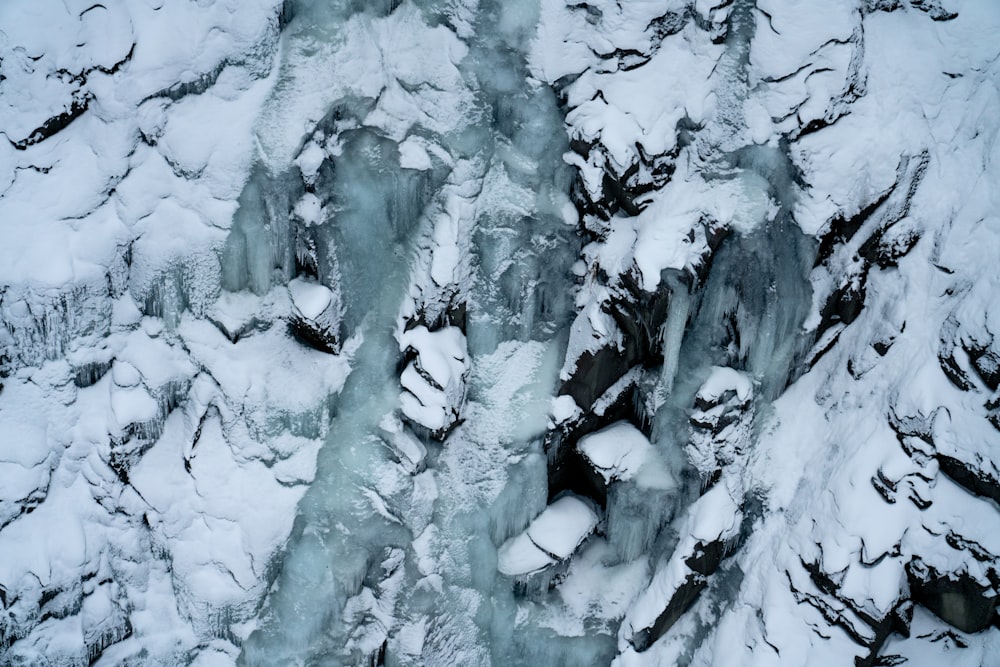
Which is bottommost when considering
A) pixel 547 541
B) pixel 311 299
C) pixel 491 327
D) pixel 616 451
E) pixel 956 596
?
pixel 547 541

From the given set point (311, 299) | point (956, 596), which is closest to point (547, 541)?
point (311, 299)

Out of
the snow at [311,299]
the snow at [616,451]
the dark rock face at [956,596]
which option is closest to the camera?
the dark rock face at [956,596]

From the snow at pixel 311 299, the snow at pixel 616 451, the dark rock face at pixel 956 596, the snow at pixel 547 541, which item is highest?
the snow at pixel 311 299

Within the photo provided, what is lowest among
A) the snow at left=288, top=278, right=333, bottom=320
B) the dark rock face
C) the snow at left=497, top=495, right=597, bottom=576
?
the snow at left=497, top=495, right=597, bottom=576

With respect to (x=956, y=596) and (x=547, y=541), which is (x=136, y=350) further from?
(x=956, y=596)

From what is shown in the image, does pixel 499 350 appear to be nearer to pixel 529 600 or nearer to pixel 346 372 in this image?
pixel 346 372

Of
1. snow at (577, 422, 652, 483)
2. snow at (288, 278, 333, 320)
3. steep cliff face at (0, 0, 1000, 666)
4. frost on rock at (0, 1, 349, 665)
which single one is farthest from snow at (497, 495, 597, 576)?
snow at (288, 278, 333, 320)

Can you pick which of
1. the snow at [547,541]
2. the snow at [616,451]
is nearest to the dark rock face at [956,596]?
the snow at [616,451]

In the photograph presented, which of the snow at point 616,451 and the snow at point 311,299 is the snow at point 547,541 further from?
the snow at point 311,299

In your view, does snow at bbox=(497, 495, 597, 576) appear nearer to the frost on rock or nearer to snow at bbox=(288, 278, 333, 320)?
the frost on rock
